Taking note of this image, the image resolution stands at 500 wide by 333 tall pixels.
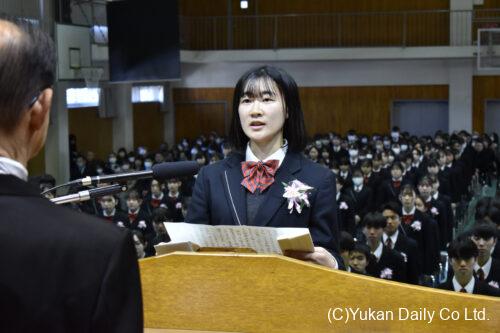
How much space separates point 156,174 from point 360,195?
455 inches

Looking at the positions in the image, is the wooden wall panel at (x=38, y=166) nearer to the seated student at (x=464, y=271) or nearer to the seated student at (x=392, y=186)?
the seated student at (x=392, y=186)

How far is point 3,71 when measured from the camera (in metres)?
1.46

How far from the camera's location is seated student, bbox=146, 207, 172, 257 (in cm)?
980

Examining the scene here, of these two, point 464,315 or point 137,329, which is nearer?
point 137,329

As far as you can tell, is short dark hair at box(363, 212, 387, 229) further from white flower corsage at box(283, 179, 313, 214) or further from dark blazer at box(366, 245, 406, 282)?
white flower corsage at box(283, 179, 313, 214)

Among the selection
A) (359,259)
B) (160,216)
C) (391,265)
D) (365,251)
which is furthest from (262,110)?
(160,216)

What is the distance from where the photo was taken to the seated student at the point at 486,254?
7.97 meters

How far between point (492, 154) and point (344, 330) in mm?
19039

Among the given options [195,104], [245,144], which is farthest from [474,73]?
[245,144]

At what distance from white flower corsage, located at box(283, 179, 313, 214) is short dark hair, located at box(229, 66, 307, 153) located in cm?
27

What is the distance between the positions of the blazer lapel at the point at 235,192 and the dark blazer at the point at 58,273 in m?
1.67

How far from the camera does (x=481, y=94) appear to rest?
26781 millimetres

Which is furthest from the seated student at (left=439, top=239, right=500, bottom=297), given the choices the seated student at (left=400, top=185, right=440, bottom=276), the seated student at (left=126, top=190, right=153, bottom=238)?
the seated student at (left=126, top=190, right=153, bottom=238)

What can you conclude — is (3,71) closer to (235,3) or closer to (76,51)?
(76,51)
